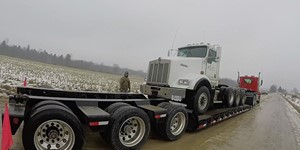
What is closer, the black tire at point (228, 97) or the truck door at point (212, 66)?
the truck door at point (212, 66)

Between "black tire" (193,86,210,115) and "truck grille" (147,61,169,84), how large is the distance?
1099mm

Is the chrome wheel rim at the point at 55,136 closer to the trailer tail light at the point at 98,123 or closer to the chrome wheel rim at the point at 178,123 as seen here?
the trailer tail light at the point at 98,123

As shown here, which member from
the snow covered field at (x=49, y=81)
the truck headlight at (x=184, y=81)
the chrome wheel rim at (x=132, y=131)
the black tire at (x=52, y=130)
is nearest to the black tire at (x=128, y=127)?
the chrome wheel rim at (x=132, y=131)

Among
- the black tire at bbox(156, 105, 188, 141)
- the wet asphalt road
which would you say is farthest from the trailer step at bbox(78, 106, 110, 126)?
the black tire at bbox(156, 105, 188, 141)

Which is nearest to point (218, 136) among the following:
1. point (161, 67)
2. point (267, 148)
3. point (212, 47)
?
point (267, 148)

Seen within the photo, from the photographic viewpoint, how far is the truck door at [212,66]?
789cm

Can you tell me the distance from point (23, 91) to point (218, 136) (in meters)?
5.26

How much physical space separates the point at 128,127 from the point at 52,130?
60.1 inches

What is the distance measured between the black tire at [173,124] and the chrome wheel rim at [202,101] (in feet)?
3.93

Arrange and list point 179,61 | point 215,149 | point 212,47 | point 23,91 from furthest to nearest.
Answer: point 212,47 → point 179,61 → point 215,149 → point 23,91

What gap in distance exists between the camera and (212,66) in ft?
26.7

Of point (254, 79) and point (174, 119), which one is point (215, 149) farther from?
point (254, 79)

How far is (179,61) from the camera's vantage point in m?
6.96

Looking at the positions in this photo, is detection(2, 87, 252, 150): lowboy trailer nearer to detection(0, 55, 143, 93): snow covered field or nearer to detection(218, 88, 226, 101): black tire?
detection(0, 55, 143, 93): snow covered field
